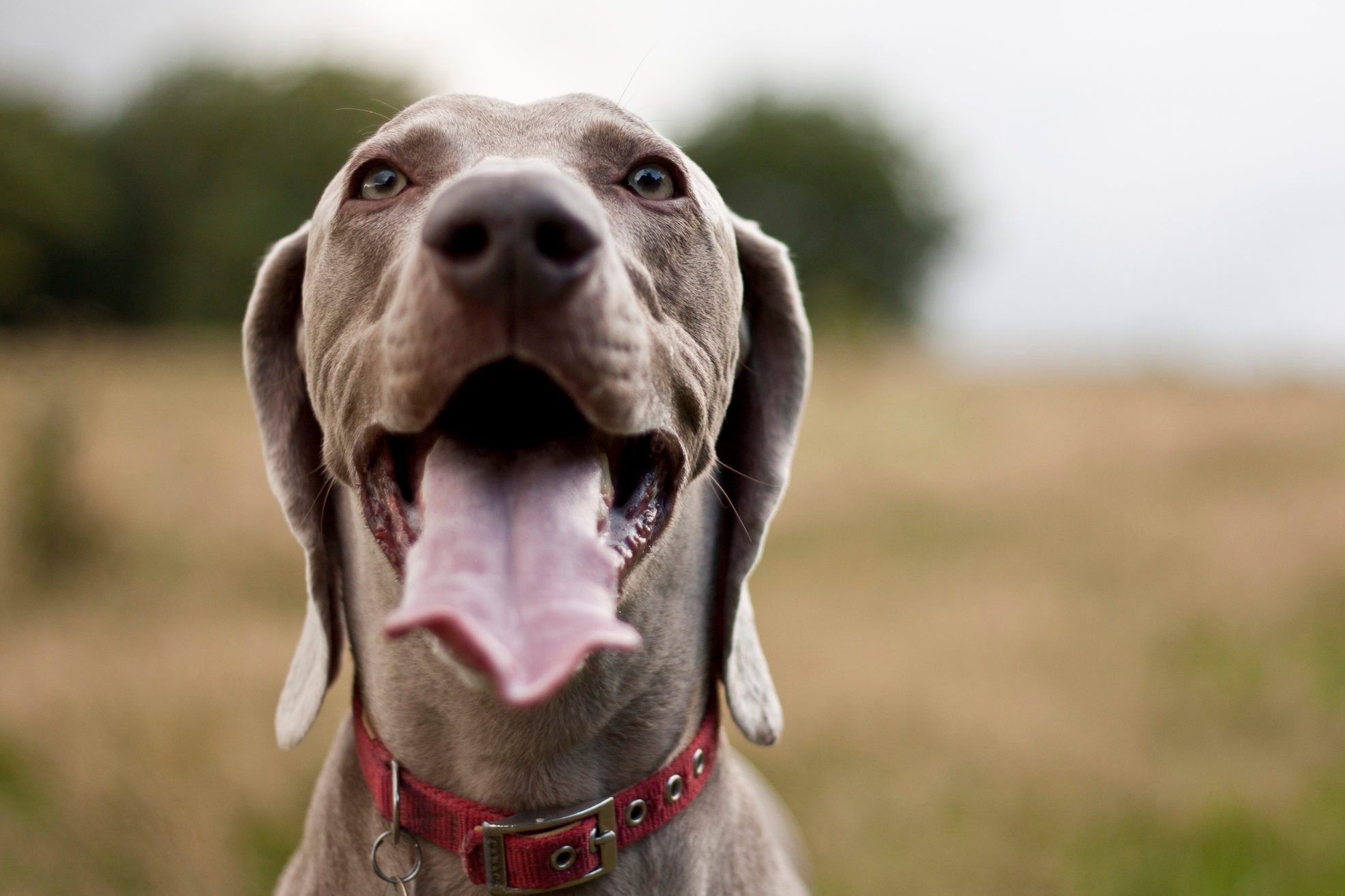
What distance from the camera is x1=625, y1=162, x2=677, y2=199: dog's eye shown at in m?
1.91

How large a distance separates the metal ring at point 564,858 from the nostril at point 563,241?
1.01 metres

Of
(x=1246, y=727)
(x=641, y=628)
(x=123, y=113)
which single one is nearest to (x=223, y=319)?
(x=123, y=113)

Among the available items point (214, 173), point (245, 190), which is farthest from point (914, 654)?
point (214, 173)

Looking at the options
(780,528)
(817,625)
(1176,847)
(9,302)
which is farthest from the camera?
(9,302)

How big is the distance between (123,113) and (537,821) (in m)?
38.7

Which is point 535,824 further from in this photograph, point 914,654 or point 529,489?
point 914,654

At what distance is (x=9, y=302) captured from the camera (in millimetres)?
24016

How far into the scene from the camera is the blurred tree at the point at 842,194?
121 feet

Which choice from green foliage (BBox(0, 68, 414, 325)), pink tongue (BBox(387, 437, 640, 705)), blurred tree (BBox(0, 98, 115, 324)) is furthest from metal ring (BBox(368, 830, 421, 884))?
blurred tree (BBox(0, 98, 115, 324))

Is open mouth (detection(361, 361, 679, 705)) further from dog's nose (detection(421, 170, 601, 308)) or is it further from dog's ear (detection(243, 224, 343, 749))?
dog's ear (detection(243, 224, 343, 749))

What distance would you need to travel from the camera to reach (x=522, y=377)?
1654mm

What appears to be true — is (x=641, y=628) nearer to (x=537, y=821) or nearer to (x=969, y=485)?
(x=537, y=821)

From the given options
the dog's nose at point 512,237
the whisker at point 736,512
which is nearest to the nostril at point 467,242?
the dog's nose at point 512,237

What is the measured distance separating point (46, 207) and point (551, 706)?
99.6 ft
